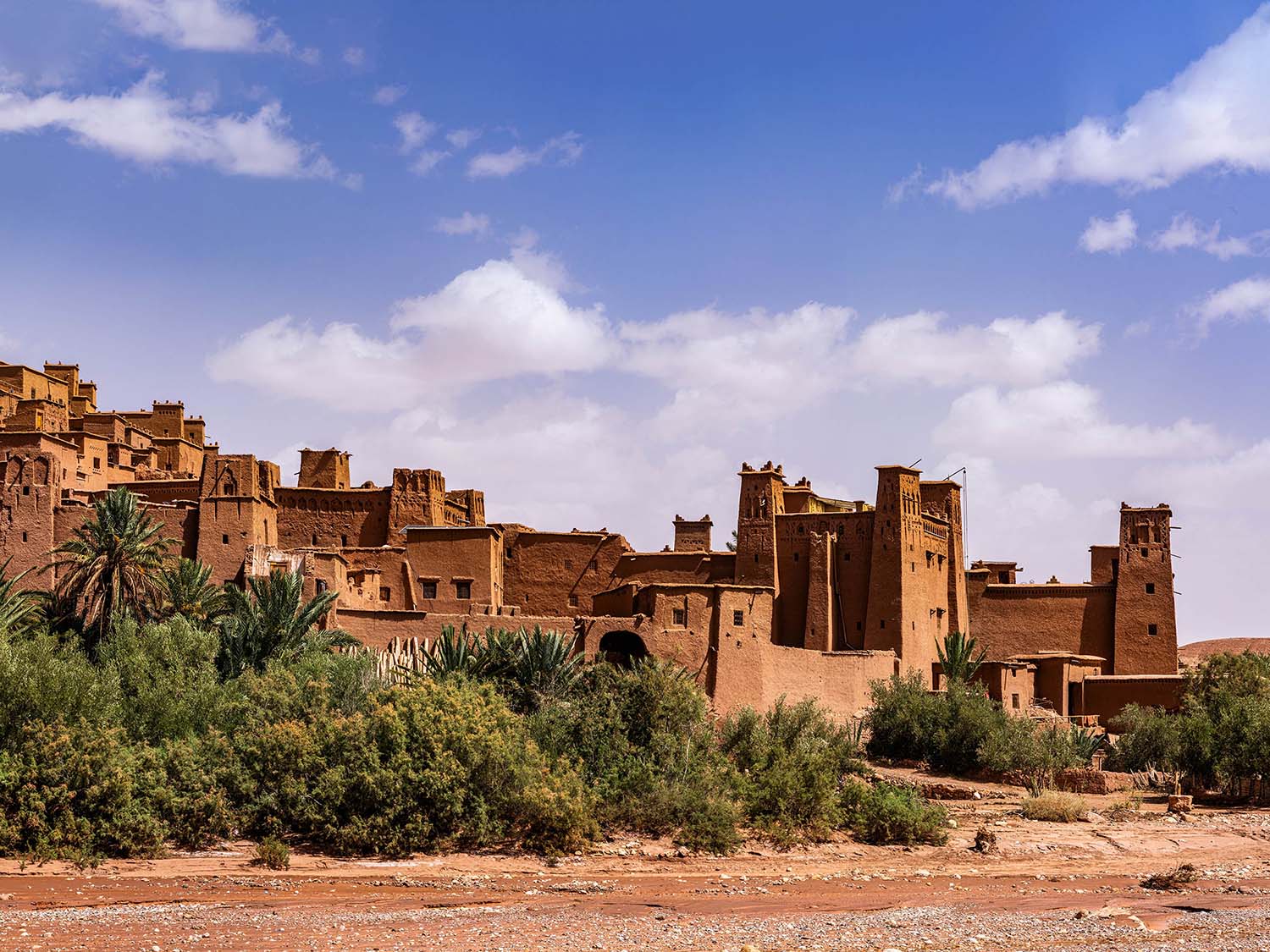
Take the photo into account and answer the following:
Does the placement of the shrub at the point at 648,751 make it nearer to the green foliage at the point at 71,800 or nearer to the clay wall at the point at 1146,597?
the green foliage at the point at 71,800

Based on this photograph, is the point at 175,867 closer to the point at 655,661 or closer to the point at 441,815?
the point at 441,815

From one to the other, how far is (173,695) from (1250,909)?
18281mm

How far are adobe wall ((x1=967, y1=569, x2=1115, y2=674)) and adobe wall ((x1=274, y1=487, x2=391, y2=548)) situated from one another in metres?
17.3

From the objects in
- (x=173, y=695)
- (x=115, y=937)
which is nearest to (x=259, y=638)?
(x=173, y=695)

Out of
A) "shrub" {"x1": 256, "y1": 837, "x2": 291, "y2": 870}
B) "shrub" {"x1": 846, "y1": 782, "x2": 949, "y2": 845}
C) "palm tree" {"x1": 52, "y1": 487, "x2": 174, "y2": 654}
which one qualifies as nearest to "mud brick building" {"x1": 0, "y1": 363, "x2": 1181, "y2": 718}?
"palm tree" {"x1": 52, "y1": 487, "x2": 174, "y2": 654}

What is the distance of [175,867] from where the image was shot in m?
25.1

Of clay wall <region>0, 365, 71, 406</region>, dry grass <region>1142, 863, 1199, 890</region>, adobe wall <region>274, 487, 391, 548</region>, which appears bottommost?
dry grass <region>1142, 863, 1199, 890</region>

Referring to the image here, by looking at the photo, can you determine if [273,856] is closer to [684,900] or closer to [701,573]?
[684,900]

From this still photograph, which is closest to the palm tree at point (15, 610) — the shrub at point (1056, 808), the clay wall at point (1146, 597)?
the shrub at point (1056, 808)

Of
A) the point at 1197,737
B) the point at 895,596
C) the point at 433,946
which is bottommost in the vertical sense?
the point at 433,946

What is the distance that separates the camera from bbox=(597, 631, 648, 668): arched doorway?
36250 millimetres

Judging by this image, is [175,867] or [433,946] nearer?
[433,946]

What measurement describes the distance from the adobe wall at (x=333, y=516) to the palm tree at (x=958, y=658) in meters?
15.6

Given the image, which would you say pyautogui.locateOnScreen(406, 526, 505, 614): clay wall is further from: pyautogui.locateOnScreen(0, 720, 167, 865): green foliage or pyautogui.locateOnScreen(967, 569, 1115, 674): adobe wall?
pyautogui.locateOnScreen(0, 720, 167, 865): green foliage
